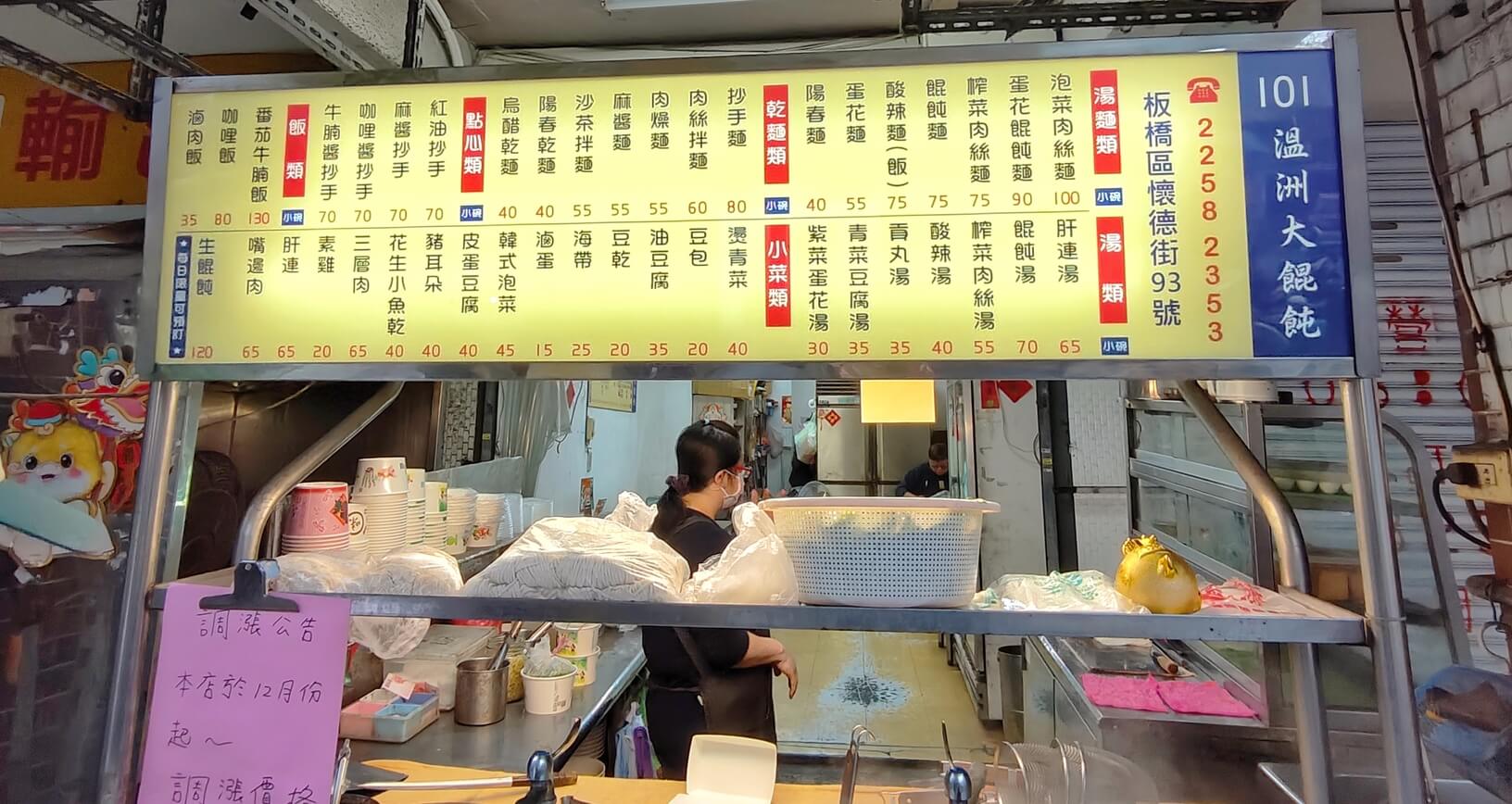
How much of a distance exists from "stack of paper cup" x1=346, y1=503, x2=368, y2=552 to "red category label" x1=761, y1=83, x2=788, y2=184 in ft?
4.10

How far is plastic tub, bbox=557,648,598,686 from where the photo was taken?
2.74 metres

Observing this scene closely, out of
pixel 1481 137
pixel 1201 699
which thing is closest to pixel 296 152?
pixel 1481 137

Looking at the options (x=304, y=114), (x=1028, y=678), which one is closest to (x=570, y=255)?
(x=304, y=114)

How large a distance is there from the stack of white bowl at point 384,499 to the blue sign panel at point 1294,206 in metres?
1.83

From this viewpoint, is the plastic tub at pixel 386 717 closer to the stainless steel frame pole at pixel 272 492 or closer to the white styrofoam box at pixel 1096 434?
the stainless steel frame pole at pixel 272 492

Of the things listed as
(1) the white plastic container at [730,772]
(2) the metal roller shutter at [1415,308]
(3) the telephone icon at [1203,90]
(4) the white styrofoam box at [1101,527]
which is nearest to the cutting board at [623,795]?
(1) the white plastic container at [730,772]

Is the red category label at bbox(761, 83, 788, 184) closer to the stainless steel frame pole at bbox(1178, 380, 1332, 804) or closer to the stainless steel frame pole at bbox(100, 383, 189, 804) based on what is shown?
the stainless steel frame pole at bbox(1178, 380, 1332, 804)

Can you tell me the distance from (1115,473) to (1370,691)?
2.14m

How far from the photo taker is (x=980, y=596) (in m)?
1.09

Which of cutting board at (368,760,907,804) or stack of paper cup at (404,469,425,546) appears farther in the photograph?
stack of paper cup at (404,469,425,546)

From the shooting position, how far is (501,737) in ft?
7.31

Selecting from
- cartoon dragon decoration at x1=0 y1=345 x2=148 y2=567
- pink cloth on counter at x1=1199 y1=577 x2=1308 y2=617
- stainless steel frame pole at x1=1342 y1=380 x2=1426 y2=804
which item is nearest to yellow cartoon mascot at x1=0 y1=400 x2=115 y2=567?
cartoon dragon decoration at x1=0 y1=345 x2=148 y2=567

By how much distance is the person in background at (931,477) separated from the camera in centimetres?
593

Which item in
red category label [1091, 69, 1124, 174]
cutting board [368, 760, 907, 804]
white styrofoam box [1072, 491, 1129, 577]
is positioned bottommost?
cutting board [368, 760, 907, 804]
